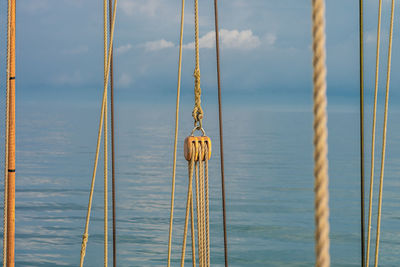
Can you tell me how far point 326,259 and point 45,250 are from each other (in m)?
7.29

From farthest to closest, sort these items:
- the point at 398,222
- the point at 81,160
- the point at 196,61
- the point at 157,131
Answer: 1. the point at 157,131
2. the point at 81,160
3. the point at 398,222
4. the point at 196,61

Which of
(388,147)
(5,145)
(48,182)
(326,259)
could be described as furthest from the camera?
(388,147)

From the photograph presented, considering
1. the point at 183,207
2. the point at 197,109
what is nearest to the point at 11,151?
the point at 197,109

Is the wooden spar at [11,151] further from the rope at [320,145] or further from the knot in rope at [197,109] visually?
the rope at [320,145]

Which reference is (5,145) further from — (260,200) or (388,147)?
(388,147)

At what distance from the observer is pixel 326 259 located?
745 mm

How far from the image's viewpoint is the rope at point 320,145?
74 cm

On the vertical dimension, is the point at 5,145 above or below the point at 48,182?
above

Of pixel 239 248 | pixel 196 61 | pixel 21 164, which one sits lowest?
pixel 239 248

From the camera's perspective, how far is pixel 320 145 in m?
0.74

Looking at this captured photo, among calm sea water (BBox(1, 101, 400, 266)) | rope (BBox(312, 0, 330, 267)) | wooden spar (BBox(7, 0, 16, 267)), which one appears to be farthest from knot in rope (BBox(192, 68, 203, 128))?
calm sea water (BBox(1, 101, 400, 266))

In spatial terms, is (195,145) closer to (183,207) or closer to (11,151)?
(11,151)

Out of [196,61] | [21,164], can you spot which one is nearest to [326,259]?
[196,61]

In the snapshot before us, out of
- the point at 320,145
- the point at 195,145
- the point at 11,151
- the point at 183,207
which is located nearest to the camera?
the point at 320,145
